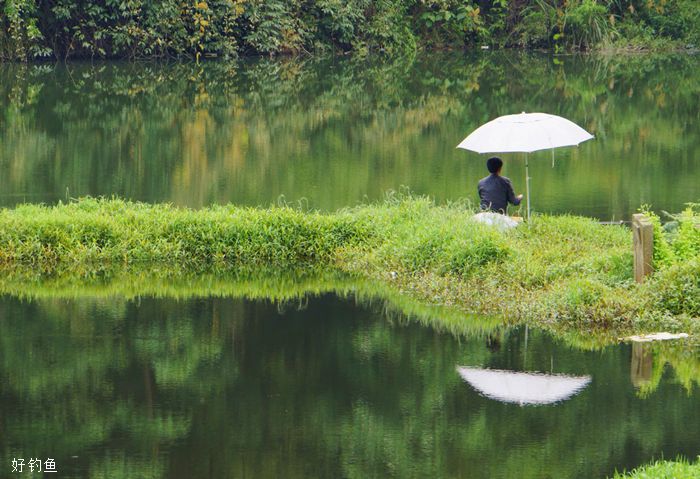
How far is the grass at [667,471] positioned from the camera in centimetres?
677

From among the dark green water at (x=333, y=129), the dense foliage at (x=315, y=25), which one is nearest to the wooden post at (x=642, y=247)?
the dark green water at (x=333, y=129)

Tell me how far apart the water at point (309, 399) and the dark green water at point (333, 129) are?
557 centimetres

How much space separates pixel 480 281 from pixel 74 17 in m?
24.9

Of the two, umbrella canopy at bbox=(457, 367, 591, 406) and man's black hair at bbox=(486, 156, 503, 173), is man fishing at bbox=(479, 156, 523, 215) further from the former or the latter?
umbrella canopy at bbox=(457, 367, 591, 406)

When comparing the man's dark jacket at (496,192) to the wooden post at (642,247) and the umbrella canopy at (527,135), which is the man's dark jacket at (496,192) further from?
the wooden post at (642,247)

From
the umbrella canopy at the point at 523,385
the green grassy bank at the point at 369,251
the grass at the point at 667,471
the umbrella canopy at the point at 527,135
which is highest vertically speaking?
the umbrella canopy at the point at 527,135

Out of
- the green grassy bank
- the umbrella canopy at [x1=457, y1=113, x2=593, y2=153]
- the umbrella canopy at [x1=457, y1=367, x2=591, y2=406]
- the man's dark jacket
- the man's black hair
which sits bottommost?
the umbrella canopy at [x1=457, y1=367, x2=591, y2=406]

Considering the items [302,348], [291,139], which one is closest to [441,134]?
[291,139]

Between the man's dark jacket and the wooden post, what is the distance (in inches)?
105

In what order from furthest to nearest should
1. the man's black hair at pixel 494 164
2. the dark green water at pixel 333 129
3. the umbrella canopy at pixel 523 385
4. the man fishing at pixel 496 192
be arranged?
the dark green water at pixel 333 129
the man fishing at pixel 496 192
the man's black hair at pixel 494 164
the umbrella canopy at pixel 523 385

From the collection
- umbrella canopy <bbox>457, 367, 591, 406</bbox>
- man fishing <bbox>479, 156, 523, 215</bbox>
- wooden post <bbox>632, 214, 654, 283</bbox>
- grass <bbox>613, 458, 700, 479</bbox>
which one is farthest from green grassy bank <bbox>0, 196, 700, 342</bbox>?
grass <bbox>613, 458, 700, 479</bbox>

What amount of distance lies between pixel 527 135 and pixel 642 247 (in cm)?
260

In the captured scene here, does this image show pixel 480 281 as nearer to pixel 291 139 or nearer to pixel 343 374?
pixel 343 374

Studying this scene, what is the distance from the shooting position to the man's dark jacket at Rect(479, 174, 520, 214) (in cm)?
1288
